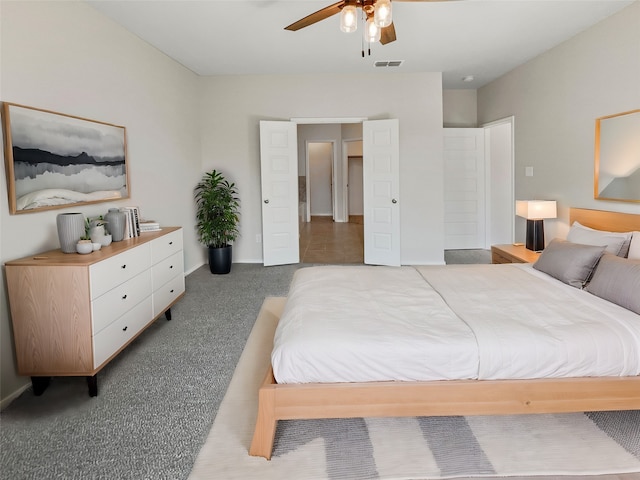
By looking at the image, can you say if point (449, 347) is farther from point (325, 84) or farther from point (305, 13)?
point (325, 84)

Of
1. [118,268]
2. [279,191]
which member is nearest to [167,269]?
[118,268]

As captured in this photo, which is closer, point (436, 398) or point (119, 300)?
point (436, 398)

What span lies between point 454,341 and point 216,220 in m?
4.35

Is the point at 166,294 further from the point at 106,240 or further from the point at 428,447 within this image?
the point at 428,447

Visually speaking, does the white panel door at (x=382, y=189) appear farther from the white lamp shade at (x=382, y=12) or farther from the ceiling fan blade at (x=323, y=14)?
the white lamp shade at (x=382, y=12)

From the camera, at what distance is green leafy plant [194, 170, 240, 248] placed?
19.1ft

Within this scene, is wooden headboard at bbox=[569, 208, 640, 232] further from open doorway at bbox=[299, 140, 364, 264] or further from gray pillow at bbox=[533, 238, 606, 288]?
open doorway at bbox=[299, 140, 364, 264]

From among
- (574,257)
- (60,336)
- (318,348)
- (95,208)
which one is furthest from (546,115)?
(60,336)

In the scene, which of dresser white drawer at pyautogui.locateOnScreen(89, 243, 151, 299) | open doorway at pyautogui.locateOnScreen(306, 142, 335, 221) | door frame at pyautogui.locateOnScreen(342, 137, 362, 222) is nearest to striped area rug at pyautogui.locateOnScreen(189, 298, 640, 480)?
dresser white drawer at pyautogui.locateOnScreen(89, 243, 151, 299)

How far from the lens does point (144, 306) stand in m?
3.29

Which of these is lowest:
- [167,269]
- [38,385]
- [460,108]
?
[38,385]

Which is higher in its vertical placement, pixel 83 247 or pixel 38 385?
pixel 83 247

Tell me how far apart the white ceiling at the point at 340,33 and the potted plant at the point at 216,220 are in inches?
62.4

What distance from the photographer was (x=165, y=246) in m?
3.71
